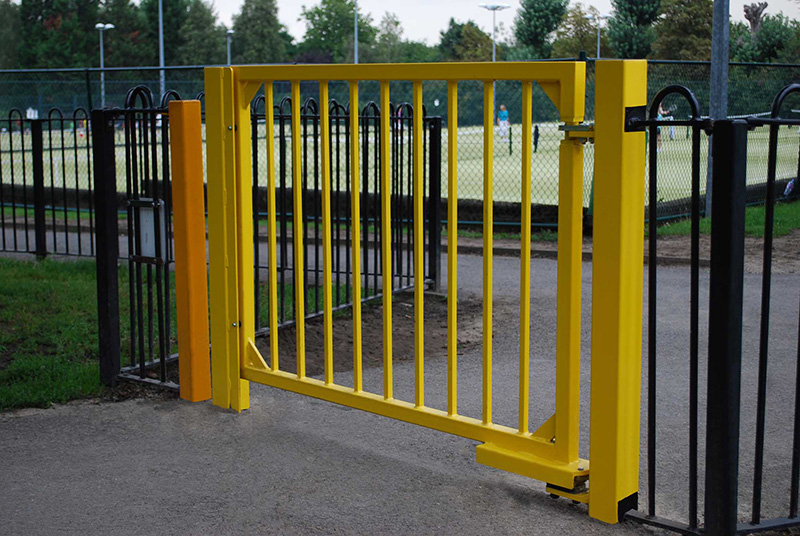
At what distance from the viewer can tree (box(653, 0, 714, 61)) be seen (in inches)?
1902

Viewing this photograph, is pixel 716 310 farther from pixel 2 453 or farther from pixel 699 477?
pixel 2 453

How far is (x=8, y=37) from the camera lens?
7562 centimetres

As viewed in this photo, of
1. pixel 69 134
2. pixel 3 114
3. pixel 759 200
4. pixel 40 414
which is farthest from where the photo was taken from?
pixel 69 134

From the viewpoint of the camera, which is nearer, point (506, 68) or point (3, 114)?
point (506, 68)

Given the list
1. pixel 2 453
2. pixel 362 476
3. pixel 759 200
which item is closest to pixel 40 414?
pixel 2 453

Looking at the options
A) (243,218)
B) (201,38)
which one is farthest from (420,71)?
(201,38)

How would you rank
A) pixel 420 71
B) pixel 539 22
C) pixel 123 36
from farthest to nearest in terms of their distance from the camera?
1. pixel 123 36
2. pixel 539 22
3. pixel 420 71

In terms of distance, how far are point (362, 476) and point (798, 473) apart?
5.81 ft

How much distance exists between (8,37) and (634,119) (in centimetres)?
8067

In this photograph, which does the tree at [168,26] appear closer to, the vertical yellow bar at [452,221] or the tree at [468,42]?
the tree at [468,42]

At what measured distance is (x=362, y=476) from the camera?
422 centimetres

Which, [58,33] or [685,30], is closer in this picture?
[685,30]

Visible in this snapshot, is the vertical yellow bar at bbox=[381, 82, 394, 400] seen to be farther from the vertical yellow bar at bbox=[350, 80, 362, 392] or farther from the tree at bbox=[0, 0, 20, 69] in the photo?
the tree at bbox=[0, 0, 20, 69]

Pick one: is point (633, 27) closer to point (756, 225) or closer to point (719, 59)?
point (719, 59)
